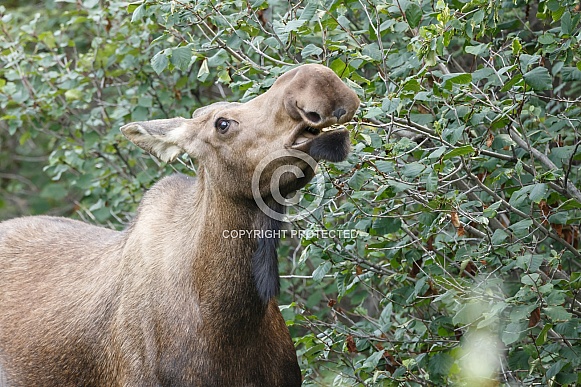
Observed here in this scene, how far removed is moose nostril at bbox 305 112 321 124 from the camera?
4.29 m

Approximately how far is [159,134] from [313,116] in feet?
4.62

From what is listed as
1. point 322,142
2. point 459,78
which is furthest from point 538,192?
point 322,142

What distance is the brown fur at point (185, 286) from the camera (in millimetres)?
4832

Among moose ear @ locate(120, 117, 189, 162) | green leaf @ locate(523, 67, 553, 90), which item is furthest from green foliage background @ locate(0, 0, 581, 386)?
moose ear @ locate(120, 117, 189, 162)

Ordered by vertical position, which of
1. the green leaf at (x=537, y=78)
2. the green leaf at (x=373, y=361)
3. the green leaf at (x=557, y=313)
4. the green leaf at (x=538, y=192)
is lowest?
the green leaf at (x=373, y=361)

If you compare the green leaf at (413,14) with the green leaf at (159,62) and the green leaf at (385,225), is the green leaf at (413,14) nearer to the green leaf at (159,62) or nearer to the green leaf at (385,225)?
the green leaf at (385,225)

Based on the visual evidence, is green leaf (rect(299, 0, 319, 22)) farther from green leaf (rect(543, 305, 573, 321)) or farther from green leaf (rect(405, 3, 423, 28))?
green leaf (rect(543, 305, 573, 321))

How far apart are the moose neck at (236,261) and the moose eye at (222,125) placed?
347mm

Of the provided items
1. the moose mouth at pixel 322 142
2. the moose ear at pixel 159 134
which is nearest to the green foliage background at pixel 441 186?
the moose mouth at pixel 322 142

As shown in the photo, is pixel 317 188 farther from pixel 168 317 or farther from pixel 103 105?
pixel 103 105

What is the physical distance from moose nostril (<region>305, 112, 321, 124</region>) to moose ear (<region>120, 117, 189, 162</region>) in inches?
49.6

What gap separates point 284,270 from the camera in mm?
8523

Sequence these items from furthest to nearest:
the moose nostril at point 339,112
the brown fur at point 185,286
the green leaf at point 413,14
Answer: the green leaf at point 413,14
the brown fur at point 185,286
the moose nostril at point 339,112

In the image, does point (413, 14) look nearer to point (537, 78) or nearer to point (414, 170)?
point (537, 78)
